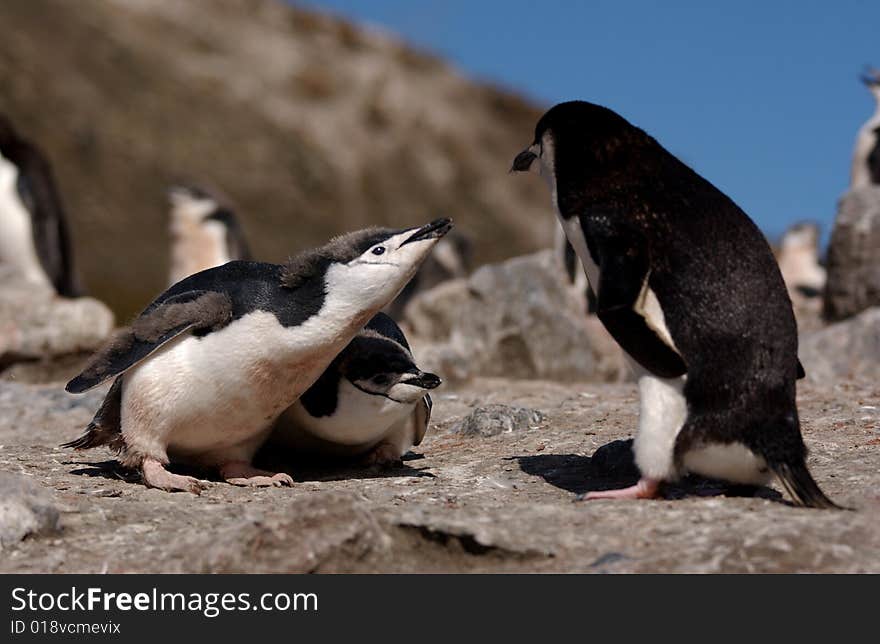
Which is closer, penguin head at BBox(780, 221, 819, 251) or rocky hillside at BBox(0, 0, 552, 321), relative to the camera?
penguin head at BBox(780, 221, 819, 251)

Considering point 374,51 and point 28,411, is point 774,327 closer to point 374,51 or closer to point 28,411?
point 28,411

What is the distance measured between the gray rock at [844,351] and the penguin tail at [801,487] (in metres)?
5.56

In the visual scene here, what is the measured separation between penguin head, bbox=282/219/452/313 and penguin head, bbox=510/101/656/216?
0.50m

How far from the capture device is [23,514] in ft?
14.1

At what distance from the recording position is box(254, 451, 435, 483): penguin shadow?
18.3 ft

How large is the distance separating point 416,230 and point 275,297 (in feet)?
2.12

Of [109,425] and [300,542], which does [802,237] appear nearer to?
[109,425]

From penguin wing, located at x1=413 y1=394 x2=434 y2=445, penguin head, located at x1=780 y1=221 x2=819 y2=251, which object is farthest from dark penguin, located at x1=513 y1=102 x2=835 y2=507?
penguin head, located at x1=780 y1=221 x2=819 y2=251

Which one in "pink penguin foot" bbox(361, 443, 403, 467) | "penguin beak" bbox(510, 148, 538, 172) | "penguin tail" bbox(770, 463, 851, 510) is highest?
"penguin beak" bbox(510, 148, 538, 172)

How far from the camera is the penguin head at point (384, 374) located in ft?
17.6

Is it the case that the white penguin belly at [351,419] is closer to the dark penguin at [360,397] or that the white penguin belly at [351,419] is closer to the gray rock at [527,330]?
the dark penguin at [360,397]

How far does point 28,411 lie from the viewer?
8.05m

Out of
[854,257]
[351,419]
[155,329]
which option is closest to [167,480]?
[155,329]

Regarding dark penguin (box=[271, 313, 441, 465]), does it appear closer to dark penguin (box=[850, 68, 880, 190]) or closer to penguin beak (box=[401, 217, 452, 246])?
penguin beak (box=[401, 217, 452, 246])
